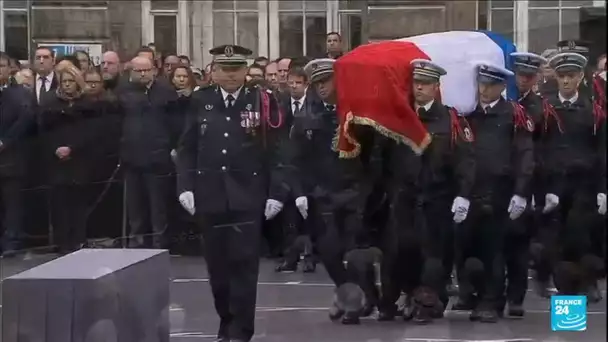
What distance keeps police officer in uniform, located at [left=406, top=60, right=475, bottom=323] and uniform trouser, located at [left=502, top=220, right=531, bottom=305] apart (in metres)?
0.21

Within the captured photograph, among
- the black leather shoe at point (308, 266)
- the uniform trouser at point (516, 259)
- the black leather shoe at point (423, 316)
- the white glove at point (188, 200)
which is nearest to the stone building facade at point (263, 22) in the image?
the white glove at point (188, 200)

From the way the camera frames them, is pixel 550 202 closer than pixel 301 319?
Yes

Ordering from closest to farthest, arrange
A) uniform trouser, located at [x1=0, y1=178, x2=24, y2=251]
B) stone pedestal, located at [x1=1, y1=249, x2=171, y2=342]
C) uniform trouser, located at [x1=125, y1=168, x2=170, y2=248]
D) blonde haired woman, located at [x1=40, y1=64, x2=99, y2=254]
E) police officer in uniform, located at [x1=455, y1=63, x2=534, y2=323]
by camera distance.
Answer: stone pedestal, located at [x1=1, y1=249, x2=171, y2=342] → police officer in uniform, located at [x1=455, y1=63, x2=534, y2=323] → uniform trouser, located at [x1=125, y1=168, x2=170, y2=248] → blonde haired woman, located at [x1=40, y1=64, x2=99, y2=254] → uniform trouser, located at [x1=0, y1=178, x2=24, y2=251]

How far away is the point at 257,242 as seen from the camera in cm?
579

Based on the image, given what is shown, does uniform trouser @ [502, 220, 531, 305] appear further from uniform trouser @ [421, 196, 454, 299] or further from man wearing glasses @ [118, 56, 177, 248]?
man wearing glasses @ [118, 56, 177, 248]

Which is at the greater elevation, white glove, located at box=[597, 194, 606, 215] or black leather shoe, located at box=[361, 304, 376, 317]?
white glove, located at box=[597, 194, 606, 215]

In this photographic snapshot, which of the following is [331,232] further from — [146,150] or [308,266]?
[146,150]

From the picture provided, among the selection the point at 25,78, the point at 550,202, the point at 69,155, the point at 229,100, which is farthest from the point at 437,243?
the point at 25,78

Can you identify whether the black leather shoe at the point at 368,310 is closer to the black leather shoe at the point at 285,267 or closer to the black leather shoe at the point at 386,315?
the black leather shoe at the point at 386,315

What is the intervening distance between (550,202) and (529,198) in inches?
3.5

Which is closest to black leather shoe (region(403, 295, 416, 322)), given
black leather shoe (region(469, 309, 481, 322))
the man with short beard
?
black leather shoe (region(469, 309, 481, 322))

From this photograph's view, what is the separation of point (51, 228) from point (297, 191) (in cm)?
121

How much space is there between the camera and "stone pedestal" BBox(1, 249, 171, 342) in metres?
5.09

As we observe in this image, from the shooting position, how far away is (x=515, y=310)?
5.79m
